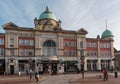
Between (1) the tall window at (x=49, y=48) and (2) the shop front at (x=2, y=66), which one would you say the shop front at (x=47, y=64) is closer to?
(1) the tall window at (x=49, y=48)

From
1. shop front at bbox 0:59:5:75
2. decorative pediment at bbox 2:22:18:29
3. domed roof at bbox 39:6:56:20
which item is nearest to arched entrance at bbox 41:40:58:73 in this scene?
domed roof at bbox 39:6:56:20

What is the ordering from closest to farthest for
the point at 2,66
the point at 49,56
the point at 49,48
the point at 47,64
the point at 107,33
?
the point at 2,66 < the point at 47,64 < the point at 49,56 < the point at 49,48 < the point at 107,33

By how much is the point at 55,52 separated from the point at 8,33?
54.6 feet

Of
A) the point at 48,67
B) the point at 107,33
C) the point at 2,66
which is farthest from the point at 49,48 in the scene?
the point at 107,33

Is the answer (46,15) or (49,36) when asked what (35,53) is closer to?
(49,36)

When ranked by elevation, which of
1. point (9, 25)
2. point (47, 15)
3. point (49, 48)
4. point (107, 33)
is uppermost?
point (47, 15)

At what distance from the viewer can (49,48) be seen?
73.9 metres

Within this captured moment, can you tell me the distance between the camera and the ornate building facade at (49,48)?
225 feet

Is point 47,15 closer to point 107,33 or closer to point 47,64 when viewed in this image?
point 47,64

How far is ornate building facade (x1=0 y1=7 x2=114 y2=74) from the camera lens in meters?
68.6

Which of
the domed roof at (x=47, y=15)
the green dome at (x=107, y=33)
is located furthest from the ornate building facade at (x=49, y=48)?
the green dome at (x=107, y=33)

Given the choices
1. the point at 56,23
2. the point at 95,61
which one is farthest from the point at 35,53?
the point at 95,61

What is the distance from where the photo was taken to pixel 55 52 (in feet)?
244

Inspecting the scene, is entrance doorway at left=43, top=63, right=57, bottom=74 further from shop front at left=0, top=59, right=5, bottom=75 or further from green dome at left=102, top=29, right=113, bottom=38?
green dome at left=102, top=29, right=113, bottom=38
